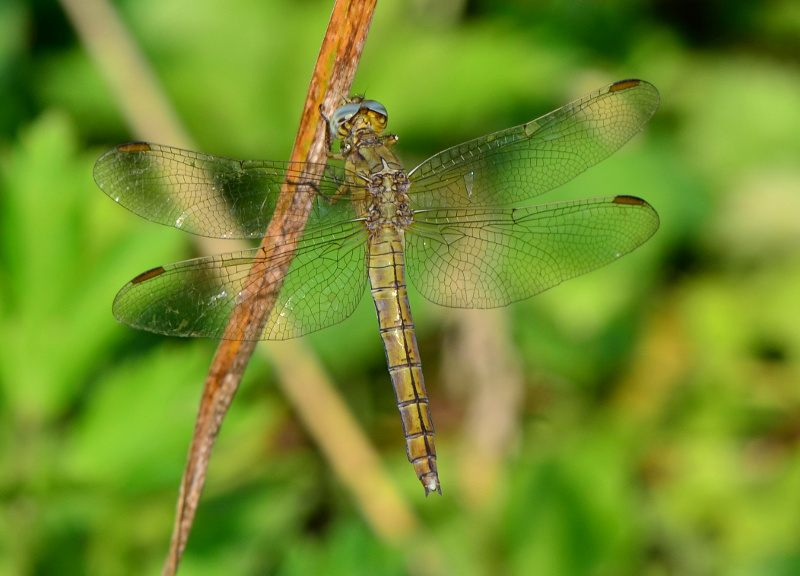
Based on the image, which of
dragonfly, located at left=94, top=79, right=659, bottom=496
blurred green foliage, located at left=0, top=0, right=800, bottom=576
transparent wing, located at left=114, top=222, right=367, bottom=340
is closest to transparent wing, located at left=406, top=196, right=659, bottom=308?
dragonfly, located at left=94, top=79, right=659, bottom=496

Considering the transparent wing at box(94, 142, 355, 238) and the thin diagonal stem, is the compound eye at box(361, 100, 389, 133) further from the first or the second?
the thin diagonal stem

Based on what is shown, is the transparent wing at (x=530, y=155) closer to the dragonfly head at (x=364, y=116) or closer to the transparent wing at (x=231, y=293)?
the dragonfly head at (x=364, y=116)

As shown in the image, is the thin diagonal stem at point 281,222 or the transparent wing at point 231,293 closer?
the thin diagonal stem at point 281,222

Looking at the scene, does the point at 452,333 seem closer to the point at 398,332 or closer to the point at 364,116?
the point at 398,332

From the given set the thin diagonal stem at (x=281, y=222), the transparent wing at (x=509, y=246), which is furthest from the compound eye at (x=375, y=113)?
the thin diagonal stem at (x=281, y=222)

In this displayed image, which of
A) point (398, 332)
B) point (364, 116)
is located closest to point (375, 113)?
point (364, 116)
